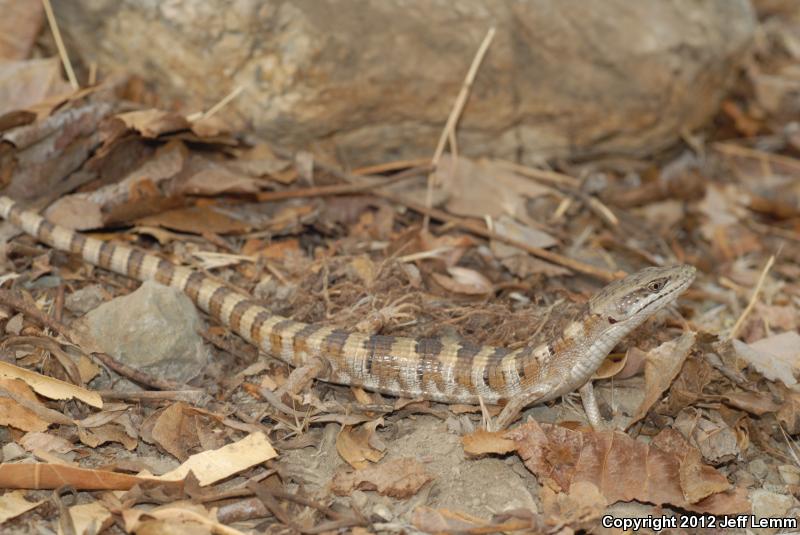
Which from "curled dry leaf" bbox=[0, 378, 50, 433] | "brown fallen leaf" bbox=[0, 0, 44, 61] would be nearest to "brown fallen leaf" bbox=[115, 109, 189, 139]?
"brown fallen leaf" bbox=[0, 0, 44, 61]

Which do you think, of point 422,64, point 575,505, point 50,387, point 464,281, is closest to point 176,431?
point 50,387

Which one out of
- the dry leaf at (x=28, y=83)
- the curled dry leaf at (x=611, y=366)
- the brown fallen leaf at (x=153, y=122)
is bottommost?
the curled dry leaf at (x=611, y=366)

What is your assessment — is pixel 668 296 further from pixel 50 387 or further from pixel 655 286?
pixel 50 387

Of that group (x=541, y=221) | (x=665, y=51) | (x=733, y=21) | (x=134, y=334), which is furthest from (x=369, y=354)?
(x=733, y=21)

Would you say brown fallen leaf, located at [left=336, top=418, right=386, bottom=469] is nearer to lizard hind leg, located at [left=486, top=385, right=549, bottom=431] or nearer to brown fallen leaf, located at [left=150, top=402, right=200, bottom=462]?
lizard hind leg, located at [left=486, top=385, right=549, bottom=431]

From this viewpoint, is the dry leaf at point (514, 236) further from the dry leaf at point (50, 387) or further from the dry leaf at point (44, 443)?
the dry leaf at point (44, 443)

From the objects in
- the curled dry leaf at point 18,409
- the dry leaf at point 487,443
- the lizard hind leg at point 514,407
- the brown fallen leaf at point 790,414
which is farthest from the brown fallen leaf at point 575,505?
the curled dry leaf at point 18,409
